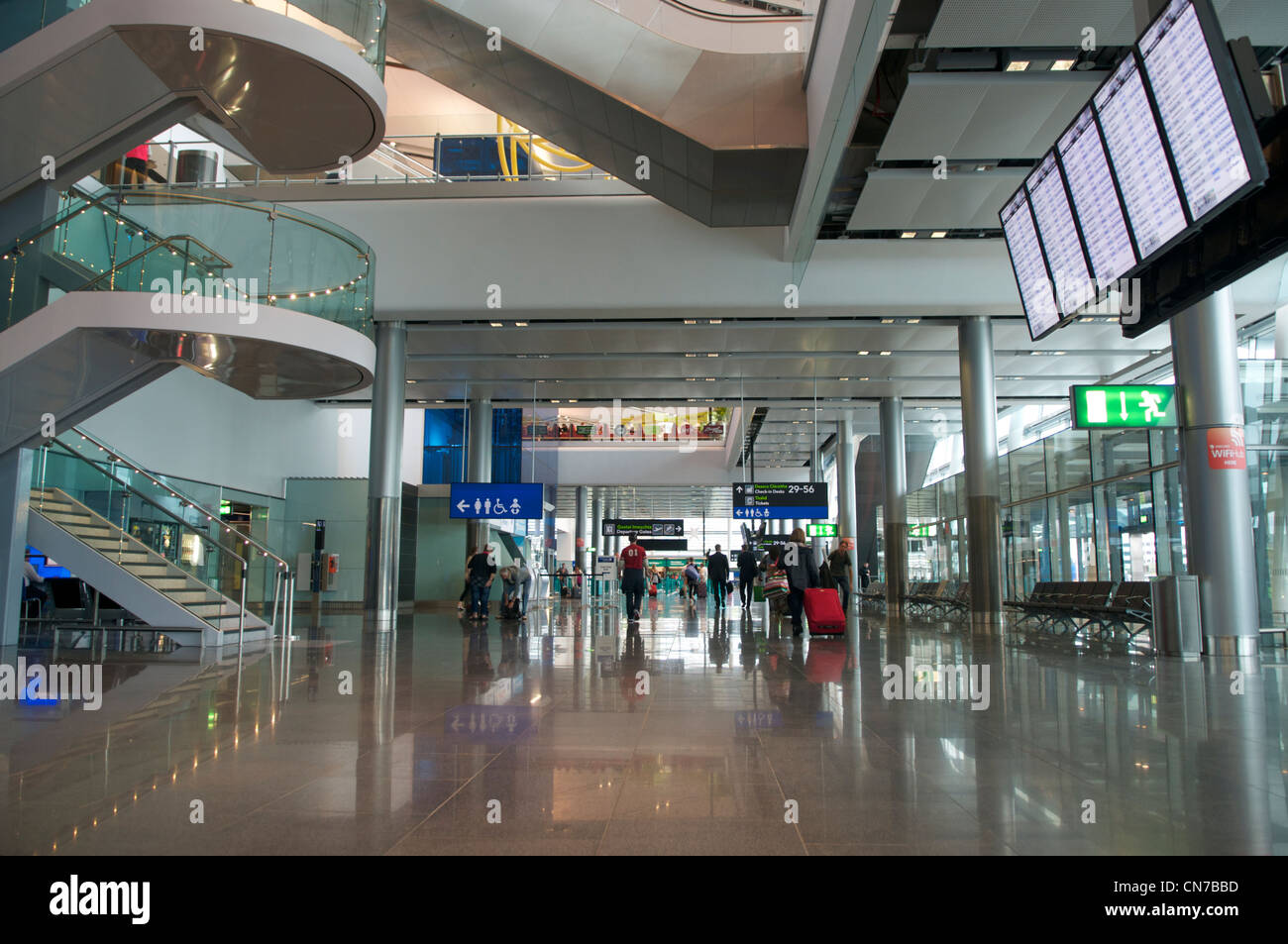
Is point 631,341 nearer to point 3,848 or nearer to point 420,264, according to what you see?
point 420,264

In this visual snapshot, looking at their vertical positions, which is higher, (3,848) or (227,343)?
(227,343)

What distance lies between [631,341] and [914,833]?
16.9 meters

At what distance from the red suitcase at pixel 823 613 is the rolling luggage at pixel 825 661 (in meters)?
0.53

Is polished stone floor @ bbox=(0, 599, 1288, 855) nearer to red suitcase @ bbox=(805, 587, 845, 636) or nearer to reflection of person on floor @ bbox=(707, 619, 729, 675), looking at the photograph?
reflection of person on floor @ bbox=(707, 619, 729, 675)

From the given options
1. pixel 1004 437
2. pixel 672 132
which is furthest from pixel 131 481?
pixel 1004 437

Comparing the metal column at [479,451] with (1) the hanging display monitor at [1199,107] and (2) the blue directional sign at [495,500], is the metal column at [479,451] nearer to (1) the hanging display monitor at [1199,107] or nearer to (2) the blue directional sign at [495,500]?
(2) the blue directional sign at [495,500]

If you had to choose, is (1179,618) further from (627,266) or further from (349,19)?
(349,19)

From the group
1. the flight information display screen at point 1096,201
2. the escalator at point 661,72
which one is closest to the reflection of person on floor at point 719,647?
the flight information display screen at point 1096,201

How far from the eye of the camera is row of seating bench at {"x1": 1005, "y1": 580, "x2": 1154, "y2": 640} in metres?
12.6

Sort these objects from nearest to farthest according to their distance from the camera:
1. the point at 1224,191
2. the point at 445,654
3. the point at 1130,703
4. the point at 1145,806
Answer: the point at 1145,806
the point at 1224,191
the point at 1130,703
the point at 445,654

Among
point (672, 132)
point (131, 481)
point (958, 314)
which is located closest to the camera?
point (131, 481)

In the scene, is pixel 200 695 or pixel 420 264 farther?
pixel 420 264

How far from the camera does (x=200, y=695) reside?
709 cm

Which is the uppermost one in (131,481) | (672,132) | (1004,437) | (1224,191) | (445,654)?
(672,132)
